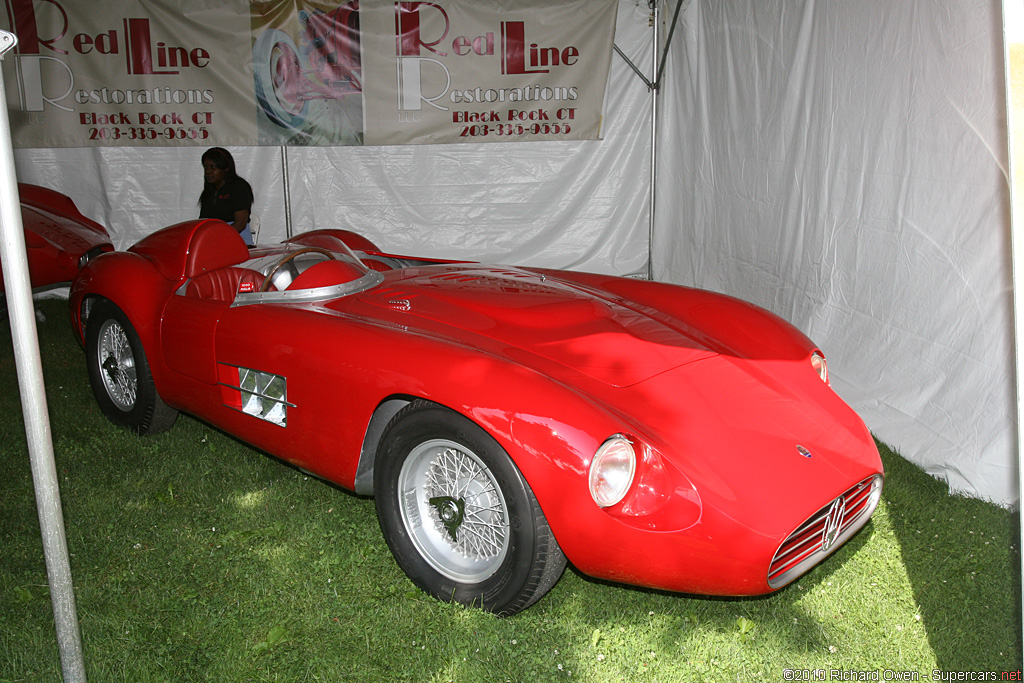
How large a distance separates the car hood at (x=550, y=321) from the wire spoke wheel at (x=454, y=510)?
0.45 metres

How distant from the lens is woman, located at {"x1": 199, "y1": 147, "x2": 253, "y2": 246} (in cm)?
640

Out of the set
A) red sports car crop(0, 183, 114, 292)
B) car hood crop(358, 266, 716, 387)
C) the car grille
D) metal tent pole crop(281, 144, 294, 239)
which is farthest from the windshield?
metal tent pole crop(281, 144, 294, 239)

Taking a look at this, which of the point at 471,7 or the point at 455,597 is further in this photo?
the point at 471,7

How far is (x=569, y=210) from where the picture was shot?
8.10 metres

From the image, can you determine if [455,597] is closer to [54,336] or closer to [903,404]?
[903,404]

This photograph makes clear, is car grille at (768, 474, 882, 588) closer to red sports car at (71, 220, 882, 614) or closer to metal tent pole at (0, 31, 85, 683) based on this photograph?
red sports car at (71, 220, 882, 614)

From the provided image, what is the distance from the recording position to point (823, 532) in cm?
244

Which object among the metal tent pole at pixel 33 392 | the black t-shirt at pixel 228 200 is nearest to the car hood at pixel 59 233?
the black t-shirt at pixel 228 200

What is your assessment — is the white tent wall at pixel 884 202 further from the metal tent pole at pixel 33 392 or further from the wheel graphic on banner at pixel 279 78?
the wheel graphic on banner at pixel 279 78

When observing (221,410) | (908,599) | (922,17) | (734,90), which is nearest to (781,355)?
(908,599)

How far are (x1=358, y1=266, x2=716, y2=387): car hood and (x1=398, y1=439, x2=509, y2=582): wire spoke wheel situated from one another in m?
0.45

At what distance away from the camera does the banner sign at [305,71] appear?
24.2 ft

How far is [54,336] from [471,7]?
15.2 ft

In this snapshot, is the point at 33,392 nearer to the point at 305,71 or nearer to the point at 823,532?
the point at 823,532
